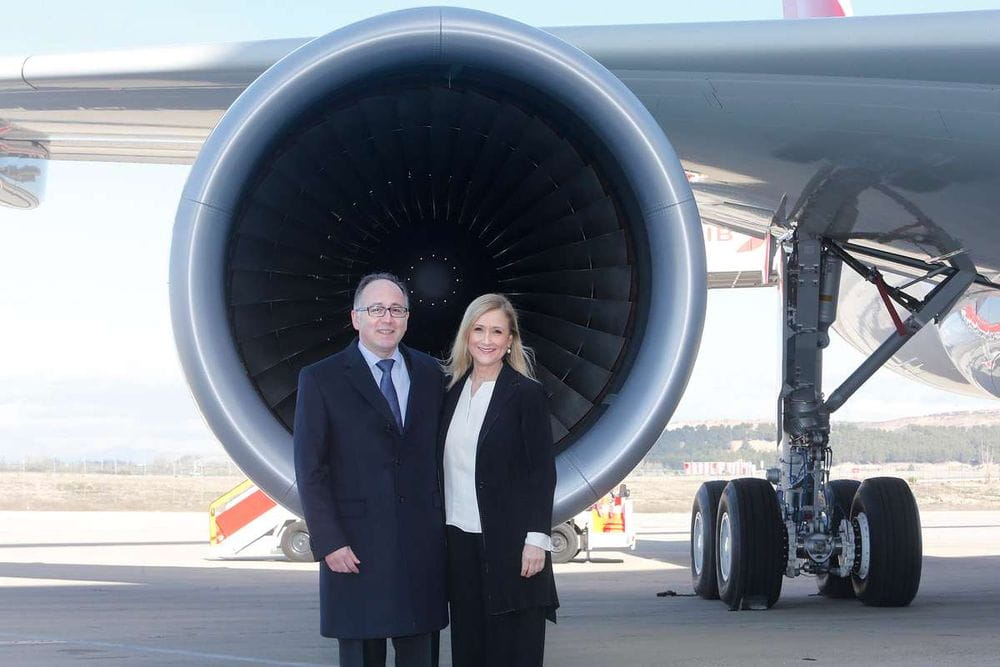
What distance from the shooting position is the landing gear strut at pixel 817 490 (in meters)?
6.23

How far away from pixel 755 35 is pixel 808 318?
182 cm

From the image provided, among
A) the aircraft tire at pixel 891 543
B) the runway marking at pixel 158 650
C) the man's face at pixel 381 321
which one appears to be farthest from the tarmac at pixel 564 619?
the man's face at pixel 381 321

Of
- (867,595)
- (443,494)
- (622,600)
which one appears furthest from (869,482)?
(443,494)

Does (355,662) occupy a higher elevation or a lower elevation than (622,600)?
higher

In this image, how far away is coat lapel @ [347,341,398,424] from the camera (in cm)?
321

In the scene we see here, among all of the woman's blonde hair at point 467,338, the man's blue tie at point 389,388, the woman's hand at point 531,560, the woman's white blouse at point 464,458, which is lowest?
the woman's hand at point 531,560

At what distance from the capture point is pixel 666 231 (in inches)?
144

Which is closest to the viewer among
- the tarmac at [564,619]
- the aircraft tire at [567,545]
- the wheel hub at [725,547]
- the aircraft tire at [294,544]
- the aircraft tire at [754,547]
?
the tarmac at [564,619]

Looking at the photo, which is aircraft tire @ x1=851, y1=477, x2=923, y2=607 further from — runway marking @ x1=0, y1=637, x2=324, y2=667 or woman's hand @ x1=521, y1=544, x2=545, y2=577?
woman's hand @ x1=521, y1=544, x2=545, y2=577

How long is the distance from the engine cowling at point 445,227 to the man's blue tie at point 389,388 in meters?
0.41

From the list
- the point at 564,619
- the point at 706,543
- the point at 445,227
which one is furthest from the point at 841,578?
the point at 445,227

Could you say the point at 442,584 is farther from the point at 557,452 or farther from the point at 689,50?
the point at 689,50

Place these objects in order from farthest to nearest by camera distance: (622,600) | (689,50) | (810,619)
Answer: (622,600) → (810,619) → (689,50)

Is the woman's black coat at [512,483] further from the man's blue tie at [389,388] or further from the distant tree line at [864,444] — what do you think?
the distant tree line at [864,444]
